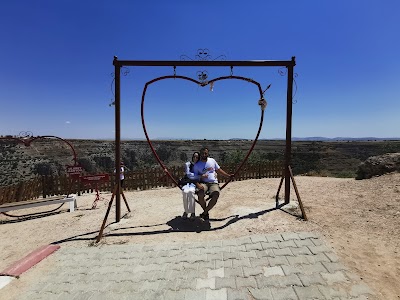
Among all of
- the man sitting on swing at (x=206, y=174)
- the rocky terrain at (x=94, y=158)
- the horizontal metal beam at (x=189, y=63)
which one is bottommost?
the rocky terrain at (x=94, y=158)

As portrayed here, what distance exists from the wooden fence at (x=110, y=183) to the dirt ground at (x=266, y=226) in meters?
2.33

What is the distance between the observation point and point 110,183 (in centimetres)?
1347

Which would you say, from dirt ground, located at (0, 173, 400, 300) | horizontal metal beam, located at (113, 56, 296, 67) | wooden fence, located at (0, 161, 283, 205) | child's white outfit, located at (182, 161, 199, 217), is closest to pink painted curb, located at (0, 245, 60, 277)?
dirt ground, located at (0, 173, 400, 300)

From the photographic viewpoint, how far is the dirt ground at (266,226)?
438 cm

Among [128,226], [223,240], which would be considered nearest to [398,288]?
[223,240]

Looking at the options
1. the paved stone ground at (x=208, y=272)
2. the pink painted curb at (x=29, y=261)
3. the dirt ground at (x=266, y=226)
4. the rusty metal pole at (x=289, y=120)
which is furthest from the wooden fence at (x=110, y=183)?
the paved stone ground at (x=208, y=272)

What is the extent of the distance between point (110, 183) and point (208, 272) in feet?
33.4

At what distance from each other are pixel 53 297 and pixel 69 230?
308cm

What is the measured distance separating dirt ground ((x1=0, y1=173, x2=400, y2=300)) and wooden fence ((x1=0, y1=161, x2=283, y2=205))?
2331 millimetres

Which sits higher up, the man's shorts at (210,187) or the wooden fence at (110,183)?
the man's shorts at (210,187)

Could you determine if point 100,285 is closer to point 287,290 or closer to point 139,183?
point 287,290

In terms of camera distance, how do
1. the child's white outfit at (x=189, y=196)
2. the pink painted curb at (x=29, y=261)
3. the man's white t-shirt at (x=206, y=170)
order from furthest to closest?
the man's white t-shirt at (x=206, y=170) < the child's white outfit at (x=189, y=196) < the pink painted curb at (x=29, y=261)

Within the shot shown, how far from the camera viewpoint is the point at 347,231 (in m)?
5.33

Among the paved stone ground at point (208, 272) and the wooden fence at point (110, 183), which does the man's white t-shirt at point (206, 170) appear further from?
Answer: the wooden fence at point (110, 183)
